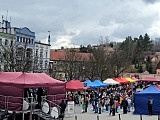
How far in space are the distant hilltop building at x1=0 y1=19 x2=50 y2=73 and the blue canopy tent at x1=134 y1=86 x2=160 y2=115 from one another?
17808mm

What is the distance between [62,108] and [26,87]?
4.22 m

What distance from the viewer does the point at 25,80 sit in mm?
23078

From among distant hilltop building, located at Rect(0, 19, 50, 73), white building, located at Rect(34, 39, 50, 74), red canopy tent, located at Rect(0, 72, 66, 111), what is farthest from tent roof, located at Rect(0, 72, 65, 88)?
white building, located at Rect(34, 39, 50, 74)

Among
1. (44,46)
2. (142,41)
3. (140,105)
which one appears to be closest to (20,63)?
(140,105)

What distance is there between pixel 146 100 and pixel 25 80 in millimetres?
12791

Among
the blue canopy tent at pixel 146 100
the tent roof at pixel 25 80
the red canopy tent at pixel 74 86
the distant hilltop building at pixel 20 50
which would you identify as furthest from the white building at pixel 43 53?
the tent roof at pixel 25 80

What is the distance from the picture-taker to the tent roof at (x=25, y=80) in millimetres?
22625

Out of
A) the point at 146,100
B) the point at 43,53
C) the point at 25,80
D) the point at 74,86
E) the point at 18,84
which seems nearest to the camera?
the point at 18,84

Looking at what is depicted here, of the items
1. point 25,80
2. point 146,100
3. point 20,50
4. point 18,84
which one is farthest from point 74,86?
point 20,50

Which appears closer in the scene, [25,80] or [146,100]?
[25,80]

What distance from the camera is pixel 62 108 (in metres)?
25.5

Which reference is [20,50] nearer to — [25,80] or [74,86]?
[74,86]

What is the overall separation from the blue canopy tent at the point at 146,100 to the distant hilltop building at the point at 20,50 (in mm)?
17808

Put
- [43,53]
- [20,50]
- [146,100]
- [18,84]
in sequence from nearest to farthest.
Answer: [18,84] → [146,100] → [20,50] → [43,53]
